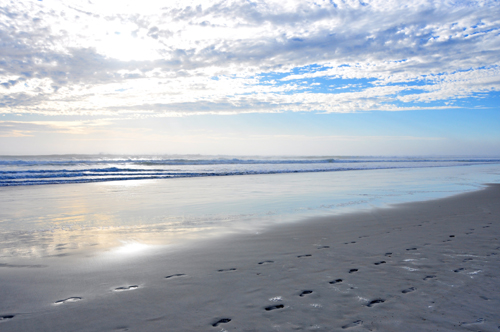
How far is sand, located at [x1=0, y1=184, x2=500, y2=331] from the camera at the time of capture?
8.50ft

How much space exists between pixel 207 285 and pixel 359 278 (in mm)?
1746

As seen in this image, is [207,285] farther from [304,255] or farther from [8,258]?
[8,258]

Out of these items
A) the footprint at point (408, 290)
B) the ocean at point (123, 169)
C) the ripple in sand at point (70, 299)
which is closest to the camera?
the ripple in sand at point (70, 299)

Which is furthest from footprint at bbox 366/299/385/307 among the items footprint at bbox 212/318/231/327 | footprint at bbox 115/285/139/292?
footprint at bbox 115/285/139/292

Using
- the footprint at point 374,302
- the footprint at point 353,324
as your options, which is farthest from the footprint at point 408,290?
the footprint at point 353,324

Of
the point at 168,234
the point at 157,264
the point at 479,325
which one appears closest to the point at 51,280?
the point at 157,264

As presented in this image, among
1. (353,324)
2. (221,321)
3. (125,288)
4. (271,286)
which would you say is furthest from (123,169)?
(353,324)

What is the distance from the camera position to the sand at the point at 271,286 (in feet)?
8.50

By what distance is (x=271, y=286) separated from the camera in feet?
10.7

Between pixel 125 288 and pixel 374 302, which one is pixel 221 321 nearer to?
pixel 125 288

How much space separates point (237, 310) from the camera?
278 centimetres

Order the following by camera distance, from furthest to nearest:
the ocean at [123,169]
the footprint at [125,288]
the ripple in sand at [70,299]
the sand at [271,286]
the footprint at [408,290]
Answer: the ocean at [123,169], the footprint at [125,288], the footprint at [408,290], the ripple in sand at [70,299], the sand at [271,286]

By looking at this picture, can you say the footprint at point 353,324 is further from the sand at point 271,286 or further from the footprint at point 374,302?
the footprint at point 374,302

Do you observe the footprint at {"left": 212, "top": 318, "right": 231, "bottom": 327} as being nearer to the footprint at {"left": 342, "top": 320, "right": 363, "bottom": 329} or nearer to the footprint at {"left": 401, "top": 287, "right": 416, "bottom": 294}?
the footprint at {"left": 342, "top": 320, "right": 363, "bottom": 329}
